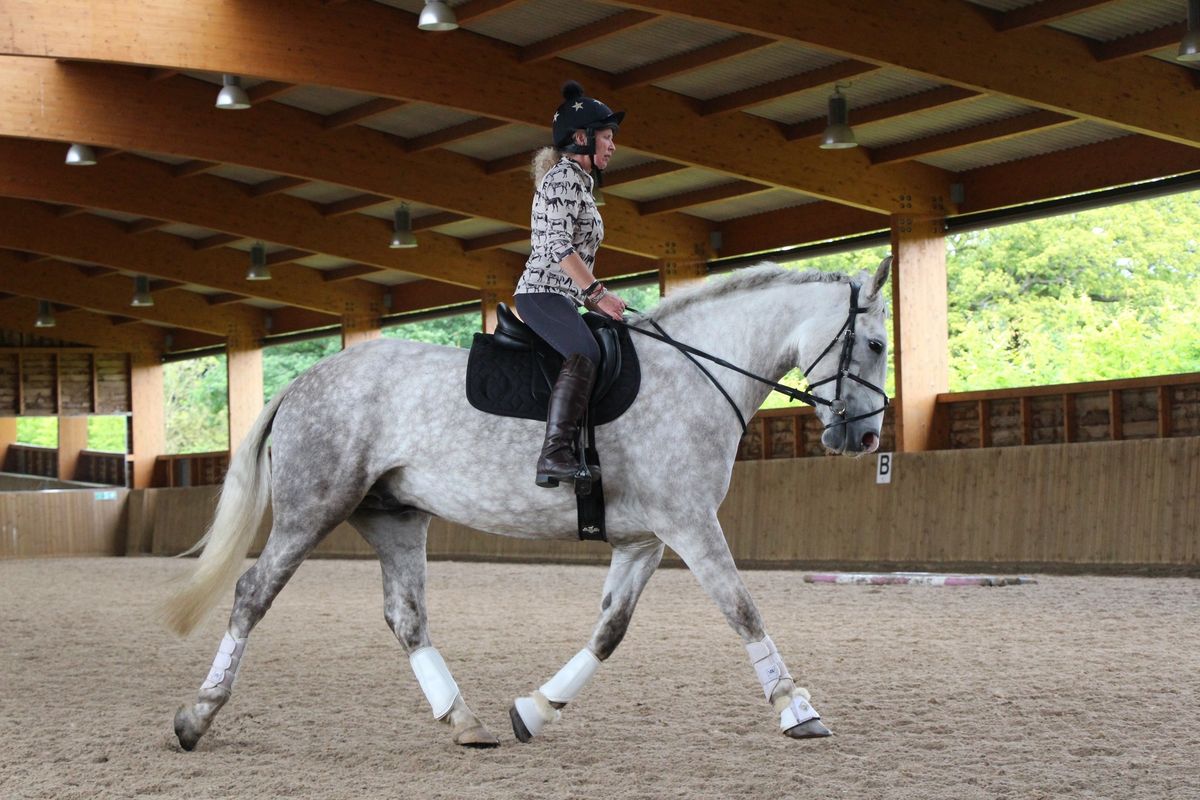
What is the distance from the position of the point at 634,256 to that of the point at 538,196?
17.6 m

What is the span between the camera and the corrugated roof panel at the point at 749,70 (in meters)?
15.3

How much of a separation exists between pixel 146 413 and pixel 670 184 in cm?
1722

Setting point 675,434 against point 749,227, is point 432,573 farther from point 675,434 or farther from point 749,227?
point 675,434

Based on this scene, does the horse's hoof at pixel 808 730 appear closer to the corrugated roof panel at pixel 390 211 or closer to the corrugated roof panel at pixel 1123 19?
the corrugated roof panel at pixel 1123 19

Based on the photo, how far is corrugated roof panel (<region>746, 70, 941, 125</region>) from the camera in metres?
15.9

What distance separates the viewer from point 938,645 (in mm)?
8859

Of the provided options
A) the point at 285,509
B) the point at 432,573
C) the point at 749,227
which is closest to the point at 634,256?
the point at 749,227

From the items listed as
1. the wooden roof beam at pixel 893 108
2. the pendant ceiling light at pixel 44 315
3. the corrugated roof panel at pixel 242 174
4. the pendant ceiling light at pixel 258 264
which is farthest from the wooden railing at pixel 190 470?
the wooden roof beam at pixel 893 108

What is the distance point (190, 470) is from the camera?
104ft

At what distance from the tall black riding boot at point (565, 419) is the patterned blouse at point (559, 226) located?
1.29 feet

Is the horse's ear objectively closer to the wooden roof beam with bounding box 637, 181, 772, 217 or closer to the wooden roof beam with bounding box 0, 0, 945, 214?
the wooden roof beam with bounding box 0, 0, 945, 214

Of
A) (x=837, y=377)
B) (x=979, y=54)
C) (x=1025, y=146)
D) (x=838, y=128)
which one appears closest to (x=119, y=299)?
(x=838, y=128)

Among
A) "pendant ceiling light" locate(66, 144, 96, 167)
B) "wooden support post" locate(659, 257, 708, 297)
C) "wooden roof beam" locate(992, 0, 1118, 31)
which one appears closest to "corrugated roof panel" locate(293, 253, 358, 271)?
"wooden support post" locate(659, 257, 708, 297)

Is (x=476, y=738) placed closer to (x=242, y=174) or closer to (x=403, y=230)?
(x=403, y=230)
